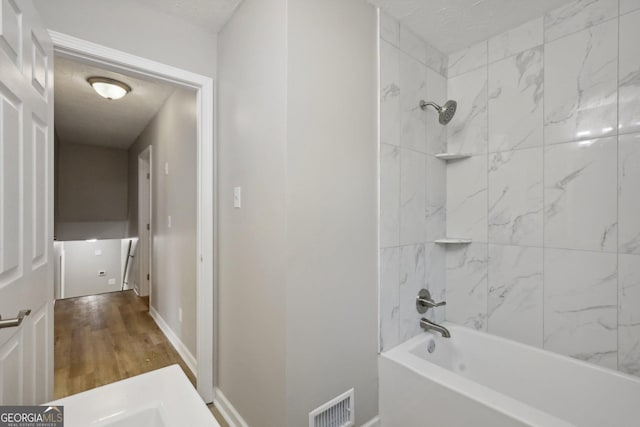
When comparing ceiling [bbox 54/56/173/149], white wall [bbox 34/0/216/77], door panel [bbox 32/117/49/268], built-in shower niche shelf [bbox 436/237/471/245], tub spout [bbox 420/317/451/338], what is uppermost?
ceiling [bbox 54/56/173/149]

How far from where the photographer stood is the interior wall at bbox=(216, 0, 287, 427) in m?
1.33

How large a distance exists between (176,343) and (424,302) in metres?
2.28

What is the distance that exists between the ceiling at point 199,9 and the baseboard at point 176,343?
235cm

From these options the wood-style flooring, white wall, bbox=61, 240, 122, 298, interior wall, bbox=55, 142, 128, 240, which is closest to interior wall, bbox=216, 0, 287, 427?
the wood-style flooring

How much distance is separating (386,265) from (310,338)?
0.64 metres

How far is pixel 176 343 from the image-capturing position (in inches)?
107

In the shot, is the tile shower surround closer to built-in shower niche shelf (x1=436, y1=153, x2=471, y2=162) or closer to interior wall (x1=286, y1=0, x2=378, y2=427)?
built-in shower niche shelf (x1=436, y1=153, x2=471, y2=162)

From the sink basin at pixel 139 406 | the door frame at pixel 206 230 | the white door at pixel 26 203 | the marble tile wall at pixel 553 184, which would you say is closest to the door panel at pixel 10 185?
the white door at pixel 26 203

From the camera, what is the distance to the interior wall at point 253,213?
1327 millimetres

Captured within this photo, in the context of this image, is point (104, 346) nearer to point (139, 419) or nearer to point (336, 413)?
point (336, 413)

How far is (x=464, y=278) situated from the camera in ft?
6.97

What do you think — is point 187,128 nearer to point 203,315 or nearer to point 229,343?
point 203,315

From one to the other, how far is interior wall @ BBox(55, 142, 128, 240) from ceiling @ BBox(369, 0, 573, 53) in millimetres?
5573

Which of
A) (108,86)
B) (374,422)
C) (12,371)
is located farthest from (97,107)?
(374,422)
